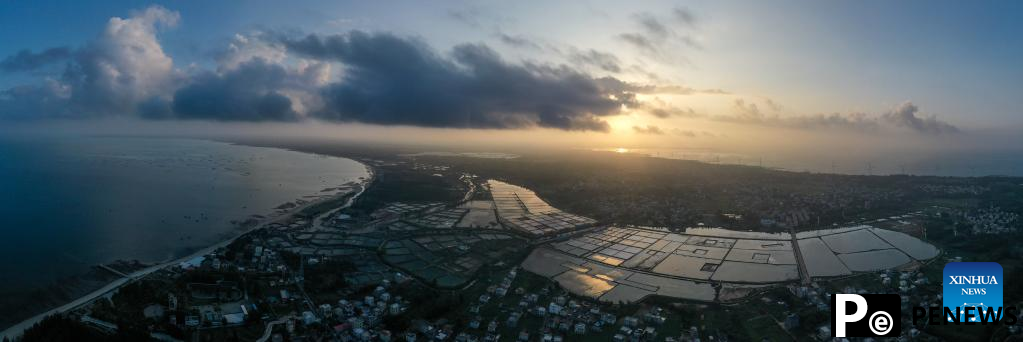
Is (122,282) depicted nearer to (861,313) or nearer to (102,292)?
(102,292)

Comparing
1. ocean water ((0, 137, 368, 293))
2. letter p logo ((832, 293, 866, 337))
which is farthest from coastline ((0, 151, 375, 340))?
letter p logo ((832, 293, 866, 337))

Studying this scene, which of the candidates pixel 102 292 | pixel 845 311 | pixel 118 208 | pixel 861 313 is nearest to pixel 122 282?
pixel 102 292

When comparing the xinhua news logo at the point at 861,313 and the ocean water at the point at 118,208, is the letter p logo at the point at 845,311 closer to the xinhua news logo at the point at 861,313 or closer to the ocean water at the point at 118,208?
the xinhua news logo at the point at 861,313

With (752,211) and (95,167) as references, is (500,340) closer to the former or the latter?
(752,211)

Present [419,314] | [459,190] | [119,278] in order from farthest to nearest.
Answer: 1. [459,190]
2. [119,278]
3. [419,314]

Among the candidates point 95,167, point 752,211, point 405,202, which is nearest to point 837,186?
point 752,211

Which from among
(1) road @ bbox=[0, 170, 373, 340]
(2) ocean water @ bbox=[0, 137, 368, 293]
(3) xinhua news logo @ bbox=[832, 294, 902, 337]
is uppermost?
(3) xinhua news logo @ bbox=[832, 294, 902, 337]

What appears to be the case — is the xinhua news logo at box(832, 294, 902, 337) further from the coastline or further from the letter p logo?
the coastline
